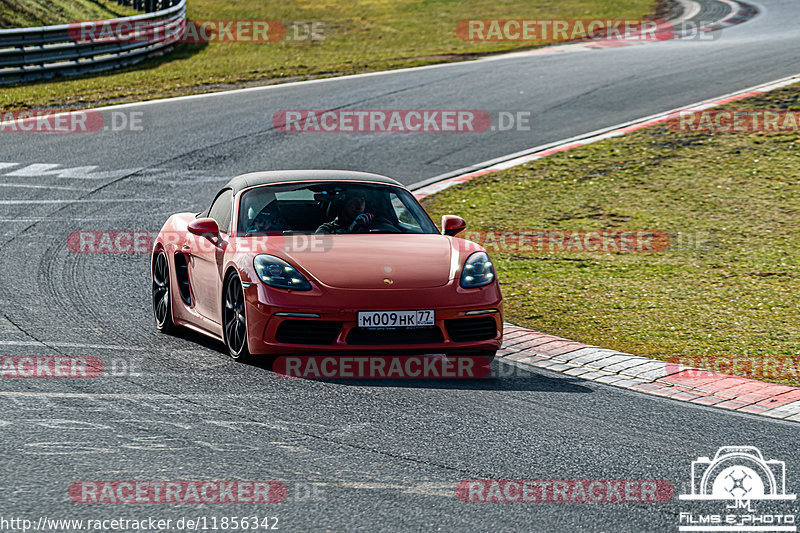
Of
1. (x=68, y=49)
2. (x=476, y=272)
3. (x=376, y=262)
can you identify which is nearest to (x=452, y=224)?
(x=476, y=272)

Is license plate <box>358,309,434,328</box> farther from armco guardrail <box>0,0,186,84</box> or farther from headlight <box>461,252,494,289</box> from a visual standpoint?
armco guardrail <box>0,0,186,84</box>

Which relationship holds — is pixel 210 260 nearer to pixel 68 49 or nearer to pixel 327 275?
pixel 327 275

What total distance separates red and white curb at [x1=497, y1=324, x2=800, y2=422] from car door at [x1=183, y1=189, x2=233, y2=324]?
2.15 m

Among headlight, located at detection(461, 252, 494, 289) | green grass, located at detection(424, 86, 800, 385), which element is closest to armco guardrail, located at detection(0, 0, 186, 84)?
green grass, located at detection(424, 86, 800, 385)

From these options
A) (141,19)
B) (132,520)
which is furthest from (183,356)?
(141,19)

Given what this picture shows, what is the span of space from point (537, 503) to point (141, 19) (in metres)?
22.5

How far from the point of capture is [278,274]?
7.61 metres

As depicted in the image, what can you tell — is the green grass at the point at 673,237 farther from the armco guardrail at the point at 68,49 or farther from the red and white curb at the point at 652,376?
the armco guardrail at the point at 68,49

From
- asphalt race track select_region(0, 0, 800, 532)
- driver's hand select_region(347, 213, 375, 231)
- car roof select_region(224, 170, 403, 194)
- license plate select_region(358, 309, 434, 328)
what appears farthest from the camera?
car roof select_region(224, 170, 403, 194)

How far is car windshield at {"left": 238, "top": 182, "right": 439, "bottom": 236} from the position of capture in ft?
27.8

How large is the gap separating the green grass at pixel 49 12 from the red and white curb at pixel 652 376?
2203 centimetres

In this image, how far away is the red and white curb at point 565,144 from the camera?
1509 cm

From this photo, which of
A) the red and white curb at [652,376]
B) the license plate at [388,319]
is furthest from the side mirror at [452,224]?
the license plate at [388,319]

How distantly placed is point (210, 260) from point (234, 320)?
724 millimetres
